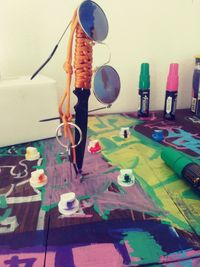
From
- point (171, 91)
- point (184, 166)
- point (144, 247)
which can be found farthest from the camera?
point (171, 91)

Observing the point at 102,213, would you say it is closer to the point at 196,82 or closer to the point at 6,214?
the point at 6,214

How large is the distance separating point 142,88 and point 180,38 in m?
0.20

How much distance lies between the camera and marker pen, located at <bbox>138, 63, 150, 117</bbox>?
0.65 m

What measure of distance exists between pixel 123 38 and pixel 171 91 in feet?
0.65

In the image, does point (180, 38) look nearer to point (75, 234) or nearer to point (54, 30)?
point (54, 30)

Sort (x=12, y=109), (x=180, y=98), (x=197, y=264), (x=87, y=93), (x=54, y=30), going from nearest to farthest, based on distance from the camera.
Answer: (x=197, y=264), (x=87, y=93), (x=12, y=109), (x=54, y=30), (x=180, y=98)

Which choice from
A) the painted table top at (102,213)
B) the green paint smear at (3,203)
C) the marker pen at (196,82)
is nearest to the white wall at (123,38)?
the marker pen at (196,82)

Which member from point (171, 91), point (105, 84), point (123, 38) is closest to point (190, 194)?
point (105, 84)

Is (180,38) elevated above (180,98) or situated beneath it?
elevated above

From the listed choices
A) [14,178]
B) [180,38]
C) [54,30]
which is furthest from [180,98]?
[14,178]

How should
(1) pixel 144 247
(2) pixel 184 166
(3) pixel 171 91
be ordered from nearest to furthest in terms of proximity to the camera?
(1) pixel 144 247, (2) pixel 184 166, (3) pixel 171 91

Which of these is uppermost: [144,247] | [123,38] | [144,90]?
[123,38]

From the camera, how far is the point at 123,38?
69cm

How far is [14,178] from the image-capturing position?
42cm
